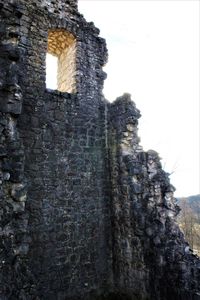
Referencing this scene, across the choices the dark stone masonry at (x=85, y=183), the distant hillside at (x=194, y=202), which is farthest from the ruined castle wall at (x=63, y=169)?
the distant hillside at (x=194, y=202)

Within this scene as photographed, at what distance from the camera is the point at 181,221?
65.6ft

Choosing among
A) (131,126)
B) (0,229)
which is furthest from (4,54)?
(131,126)

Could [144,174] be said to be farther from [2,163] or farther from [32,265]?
[2,163]

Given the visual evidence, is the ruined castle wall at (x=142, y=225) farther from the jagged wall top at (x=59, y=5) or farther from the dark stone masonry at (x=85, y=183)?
the jagged wall top at (x=59, y=5)

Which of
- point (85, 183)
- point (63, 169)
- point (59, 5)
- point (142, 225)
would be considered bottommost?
point (142, 225)

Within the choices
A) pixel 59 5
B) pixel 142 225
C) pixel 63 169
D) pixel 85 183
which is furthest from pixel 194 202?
pixel 59 5

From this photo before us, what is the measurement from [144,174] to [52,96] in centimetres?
256

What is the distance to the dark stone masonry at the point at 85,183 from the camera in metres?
5.69

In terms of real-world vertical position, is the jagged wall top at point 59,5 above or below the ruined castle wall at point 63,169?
above

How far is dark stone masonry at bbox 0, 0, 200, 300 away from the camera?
5.69 m

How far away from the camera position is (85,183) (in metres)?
6.64

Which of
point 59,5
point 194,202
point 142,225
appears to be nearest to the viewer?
point 142,225

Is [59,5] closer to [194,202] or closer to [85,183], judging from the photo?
[85,183]

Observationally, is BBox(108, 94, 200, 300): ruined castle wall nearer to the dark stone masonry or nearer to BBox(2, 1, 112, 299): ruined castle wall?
the dark stone masonry
